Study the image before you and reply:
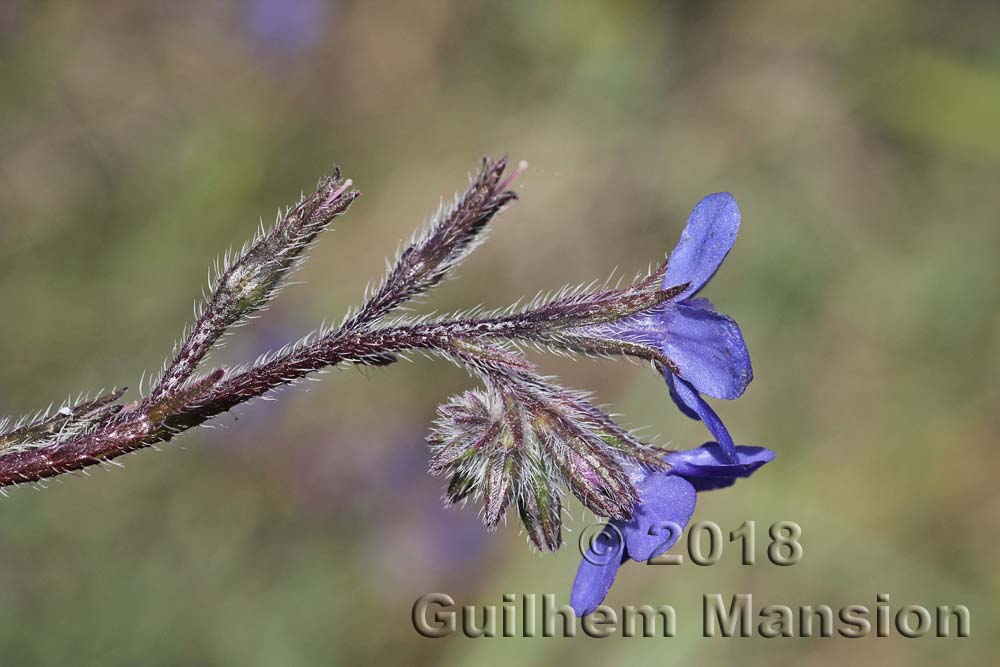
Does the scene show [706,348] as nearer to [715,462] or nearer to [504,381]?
[715,462]

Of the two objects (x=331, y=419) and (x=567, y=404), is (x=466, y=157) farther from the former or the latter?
(x=567, y=404)

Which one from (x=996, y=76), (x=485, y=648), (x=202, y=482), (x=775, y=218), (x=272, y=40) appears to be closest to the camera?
(x=485, y=648)

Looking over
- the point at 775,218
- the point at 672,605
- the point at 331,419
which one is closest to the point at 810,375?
the point at 775,218

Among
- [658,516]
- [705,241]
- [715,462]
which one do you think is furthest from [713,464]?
[705,241]

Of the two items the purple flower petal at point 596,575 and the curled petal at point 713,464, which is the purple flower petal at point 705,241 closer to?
the curled petal at point 713,464

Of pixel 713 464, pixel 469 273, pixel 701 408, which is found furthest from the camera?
pixel 469 273
